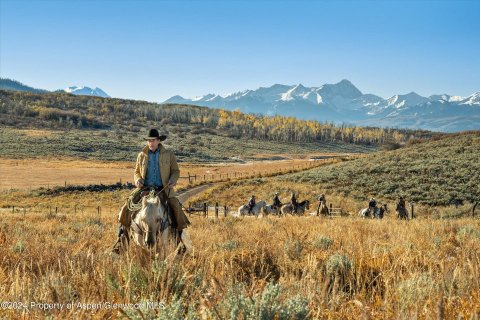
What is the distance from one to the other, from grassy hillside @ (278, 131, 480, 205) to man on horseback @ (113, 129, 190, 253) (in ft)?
96.1

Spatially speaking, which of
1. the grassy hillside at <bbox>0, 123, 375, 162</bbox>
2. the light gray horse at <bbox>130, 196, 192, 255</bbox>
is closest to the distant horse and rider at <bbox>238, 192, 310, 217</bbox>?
the light gray horse at <bbox>130, 196, 192, 255</bbox>

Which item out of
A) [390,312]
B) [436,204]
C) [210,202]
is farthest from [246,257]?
[210,202]

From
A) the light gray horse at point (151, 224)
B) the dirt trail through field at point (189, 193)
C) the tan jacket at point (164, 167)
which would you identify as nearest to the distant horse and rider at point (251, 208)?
the dirt trail through field at point (189, 193)

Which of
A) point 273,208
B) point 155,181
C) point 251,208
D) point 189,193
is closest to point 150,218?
point 155,181

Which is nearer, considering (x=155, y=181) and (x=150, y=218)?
(x=150, y=218)

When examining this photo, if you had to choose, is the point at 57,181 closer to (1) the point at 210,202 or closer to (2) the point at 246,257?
(1) the point at 210,202

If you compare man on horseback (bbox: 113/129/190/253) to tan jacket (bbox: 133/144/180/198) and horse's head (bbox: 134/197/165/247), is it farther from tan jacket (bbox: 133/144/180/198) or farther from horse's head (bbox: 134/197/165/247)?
horse's head (bbox: 134/197/165/247)

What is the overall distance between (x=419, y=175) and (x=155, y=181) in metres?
37.1

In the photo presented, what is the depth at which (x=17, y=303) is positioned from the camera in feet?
10.6

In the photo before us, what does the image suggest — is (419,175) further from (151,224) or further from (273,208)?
(151,224)

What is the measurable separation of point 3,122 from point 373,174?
477 ft

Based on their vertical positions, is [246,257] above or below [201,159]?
above

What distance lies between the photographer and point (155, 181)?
26.0ft

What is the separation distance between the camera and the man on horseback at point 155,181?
Answer: 761 centimetres
